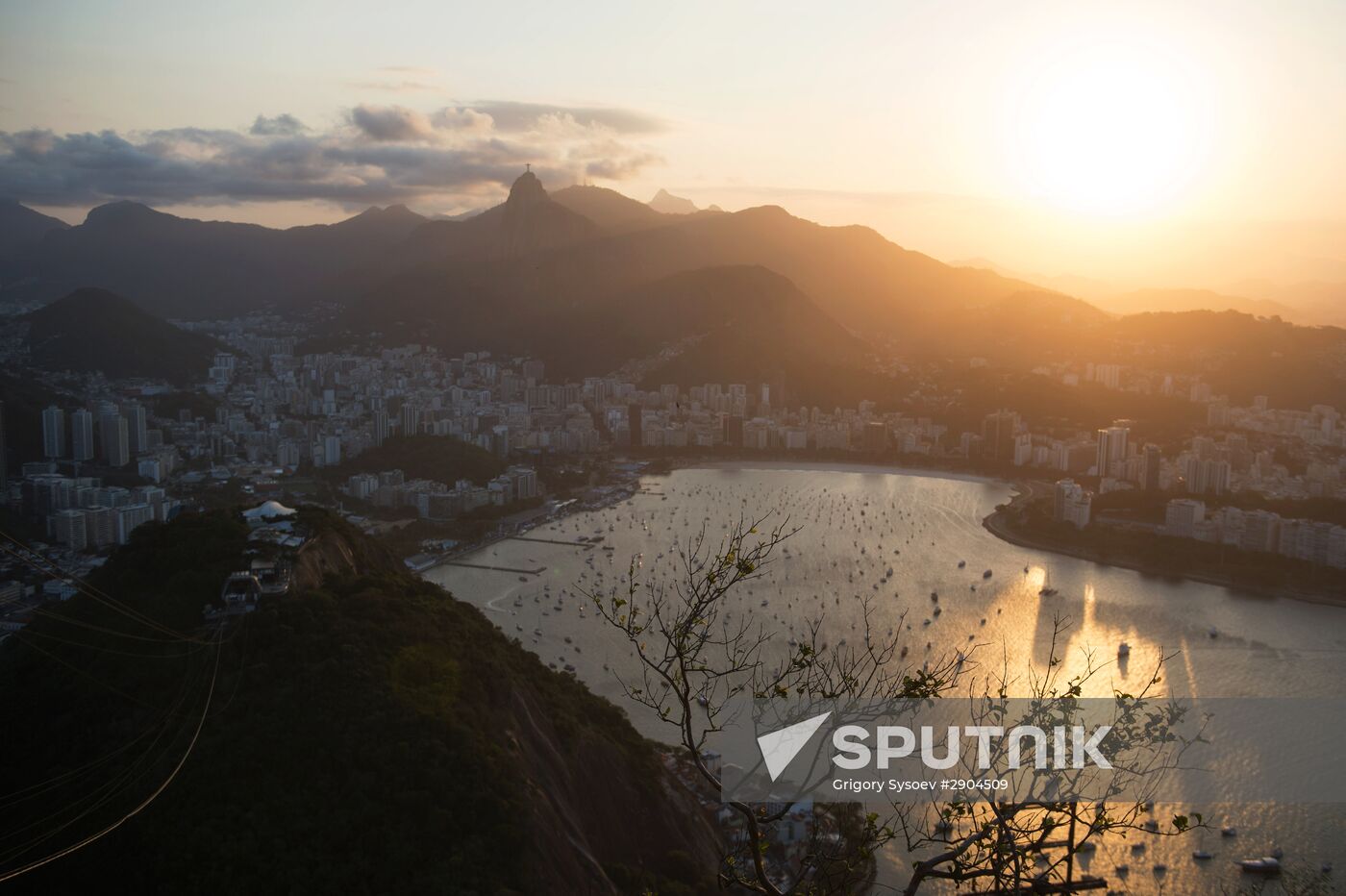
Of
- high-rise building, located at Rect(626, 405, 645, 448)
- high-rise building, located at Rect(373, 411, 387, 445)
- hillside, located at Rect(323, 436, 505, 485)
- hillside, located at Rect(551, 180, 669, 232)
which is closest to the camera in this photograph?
hillside, located at Rect(323, 436, 505, 485)

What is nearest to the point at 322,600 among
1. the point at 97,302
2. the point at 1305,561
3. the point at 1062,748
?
the point at 1062,748

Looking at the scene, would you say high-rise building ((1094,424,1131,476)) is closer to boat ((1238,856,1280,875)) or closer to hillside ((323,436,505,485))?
hillside ((323,436,505,485))

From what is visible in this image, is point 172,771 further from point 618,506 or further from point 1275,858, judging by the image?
point 618,506

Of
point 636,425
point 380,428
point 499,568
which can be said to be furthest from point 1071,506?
point 380,428

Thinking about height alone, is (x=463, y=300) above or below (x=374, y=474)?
above

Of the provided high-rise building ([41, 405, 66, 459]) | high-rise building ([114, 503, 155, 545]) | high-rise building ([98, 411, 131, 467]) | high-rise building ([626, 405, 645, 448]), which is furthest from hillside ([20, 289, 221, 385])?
high-rise building ([114, 503, 155, 545])

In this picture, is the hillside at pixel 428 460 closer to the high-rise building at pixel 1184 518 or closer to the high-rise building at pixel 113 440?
the high-rise building at pixel 113 440

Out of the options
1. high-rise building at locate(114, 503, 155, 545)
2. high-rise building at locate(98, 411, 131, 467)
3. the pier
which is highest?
high-rise building at locate(98, 411, 131, 467)
